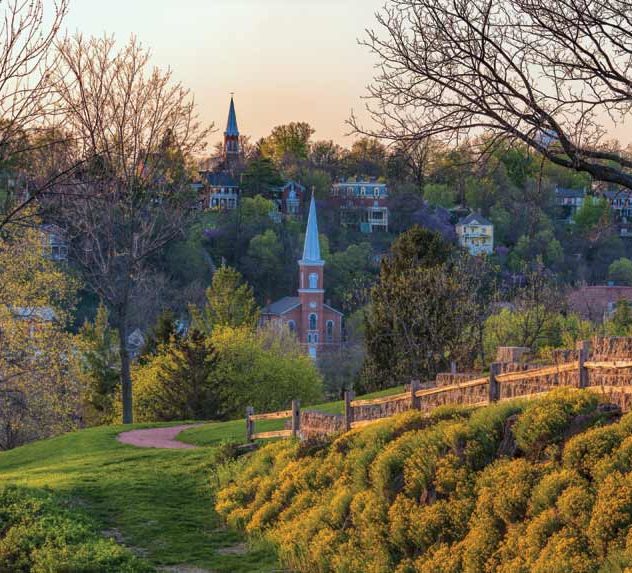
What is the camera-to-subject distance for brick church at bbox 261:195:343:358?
94500 mm

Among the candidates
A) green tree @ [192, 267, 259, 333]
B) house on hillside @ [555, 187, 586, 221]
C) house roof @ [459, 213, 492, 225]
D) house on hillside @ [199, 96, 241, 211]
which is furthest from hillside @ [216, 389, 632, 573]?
house on hillside @ [555, 187, 586, 221]

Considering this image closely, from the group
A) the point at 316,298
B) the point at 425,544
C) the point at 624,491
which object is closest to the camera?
the point at 624,491

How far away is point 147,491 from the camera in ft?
59.1

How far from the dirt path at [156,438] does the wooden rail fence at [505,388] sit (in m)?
7.12

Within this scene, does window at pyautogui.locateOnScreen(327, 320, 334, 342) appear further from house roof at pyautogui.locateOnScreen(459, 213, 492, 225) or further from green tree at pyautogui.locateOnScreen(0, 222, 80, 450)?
green tree at pyautogui.locateOnScreen(0, 222, 80, 450)

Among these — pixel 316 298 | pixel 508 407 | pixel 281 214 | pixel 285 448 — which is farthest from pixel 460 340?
pixel 281 214

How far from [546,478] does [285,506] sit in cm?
534

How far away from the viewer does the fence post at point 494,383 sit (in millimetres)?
13367

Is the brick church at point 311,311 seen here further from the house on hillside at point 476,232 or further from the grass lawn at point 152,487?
the grass lawn at point 152,487

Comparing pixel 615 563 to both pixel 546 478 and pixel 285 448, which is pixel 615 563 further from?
pixel 285 448

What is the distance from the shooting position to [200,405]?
33.9 meters

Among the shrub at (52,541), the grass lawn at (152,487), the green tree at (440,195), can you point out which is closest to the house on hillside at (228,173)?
the green tree at (440,195)

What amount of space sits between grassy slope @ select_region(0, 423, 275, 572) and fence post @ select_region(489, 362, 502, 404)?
3379 mm

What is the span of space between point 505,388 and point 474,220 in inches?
4146
